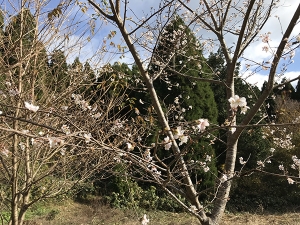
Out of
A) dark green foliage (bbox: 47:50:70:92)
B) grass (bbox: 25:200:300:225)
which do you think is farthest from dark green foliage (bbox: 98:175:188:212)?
dark green foliage (bbox: 47:50:70:92)

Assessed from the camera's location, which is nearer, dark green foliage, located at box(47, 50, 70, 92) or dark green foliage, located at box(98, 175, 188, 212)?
dark green foliage, located at box(47, 50, 70, 92)

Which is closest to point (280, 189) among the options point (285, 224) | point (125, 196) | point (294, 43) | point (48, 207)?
point (285, 224)

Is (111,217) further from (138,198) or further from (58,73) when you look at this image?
(58,73)

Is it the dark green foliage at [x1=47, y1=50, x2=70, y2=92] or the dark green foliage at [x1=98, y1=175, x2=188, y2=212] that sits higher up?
the dark green foliage at [x1=47, y1=50, x2=70, y2=92]

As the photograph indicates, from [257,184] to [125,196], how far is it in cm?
351

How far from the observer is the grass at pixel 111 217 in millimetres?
6367

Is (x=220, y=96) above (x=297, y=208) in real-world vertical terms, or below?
above

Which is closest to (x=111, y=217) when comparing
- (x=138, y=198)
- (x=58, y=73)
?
(x=138, y=198)

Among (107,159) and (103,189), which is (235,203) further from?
(107,159)

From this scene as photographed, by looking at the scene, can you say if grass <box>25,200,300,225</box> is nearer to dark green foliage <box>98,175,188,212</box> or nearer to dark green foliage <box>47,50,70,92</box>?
dark green foliage <box>98,175,188,212</box>

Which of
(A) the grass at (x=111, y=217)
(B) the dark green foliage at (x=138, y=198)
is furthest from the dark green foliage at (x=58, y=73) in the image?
(B) the dark green foliage at (x=138, y=198)

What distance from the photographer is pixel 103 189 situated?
8.03 meters

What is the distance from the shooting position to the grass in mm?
6367

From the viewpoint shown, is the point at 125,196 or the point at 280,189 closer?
the point at 125,196
